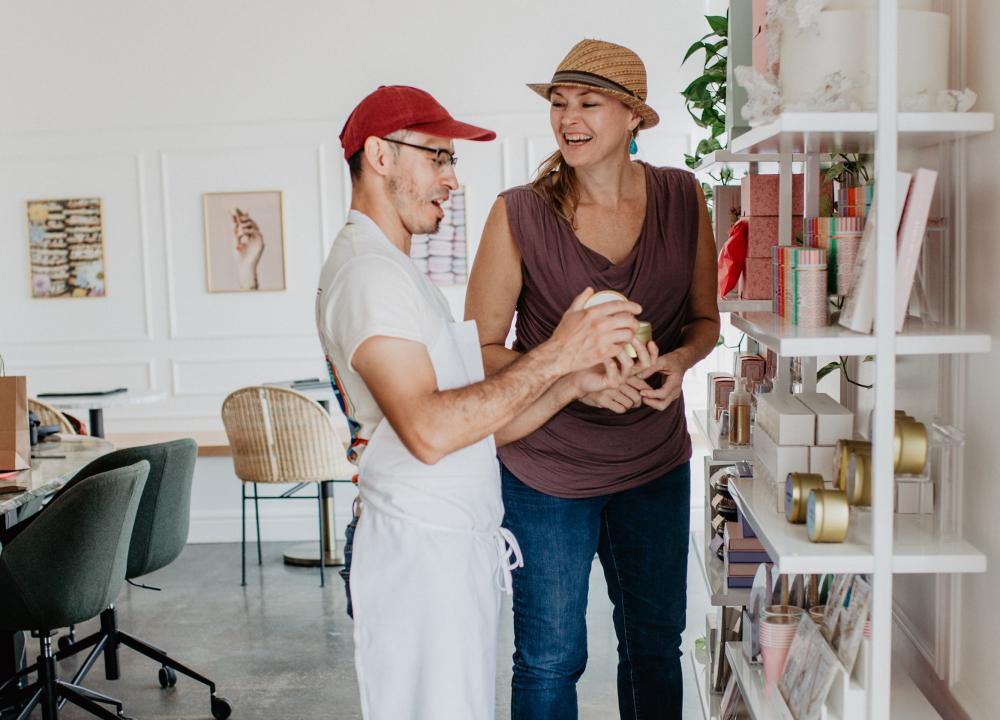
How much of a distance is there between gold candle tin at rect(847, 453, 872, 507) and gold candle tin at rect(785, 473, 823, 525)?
0.23 feet

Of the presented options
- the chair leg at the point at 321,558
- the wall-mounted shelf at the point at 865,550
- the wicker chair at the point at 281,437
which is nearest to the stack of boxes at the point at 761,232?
the wall-mounted shelf at the point at 865,550

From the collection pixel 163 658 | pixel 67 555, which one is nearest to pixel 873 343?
pixel 67 555

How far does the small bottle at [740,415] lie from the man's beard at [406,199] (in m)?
0.96

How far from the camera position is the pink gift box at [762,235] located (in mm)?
2266

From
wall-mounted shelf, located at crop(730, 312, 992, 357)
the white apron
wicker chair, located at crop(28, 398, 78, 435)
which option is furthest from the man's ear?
wicker chair, located at crop(28, 398, 78, 435)

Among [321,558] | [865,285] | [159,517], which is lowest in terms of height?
[321,558]

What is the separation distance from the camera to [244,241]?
703cm

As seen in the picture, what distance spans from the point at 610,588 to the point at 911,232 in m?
1.28

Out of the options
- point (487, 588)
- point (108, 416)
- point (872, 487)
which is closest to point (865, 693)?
point (872, 487)

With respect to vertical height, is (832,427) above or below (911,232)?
below

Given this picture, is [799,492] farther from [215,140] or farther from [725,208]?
[215,140]

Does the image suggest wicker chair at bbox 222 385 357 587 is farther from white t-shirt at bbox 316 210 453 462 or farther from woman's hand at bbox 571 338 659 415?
white t-shirt at bbox 316 210 453 462

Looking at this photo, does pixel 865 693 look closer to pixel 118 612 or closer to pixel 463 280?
pixel 118 612

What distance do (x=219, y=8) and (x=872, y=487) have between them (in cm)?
637
